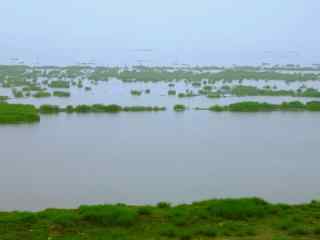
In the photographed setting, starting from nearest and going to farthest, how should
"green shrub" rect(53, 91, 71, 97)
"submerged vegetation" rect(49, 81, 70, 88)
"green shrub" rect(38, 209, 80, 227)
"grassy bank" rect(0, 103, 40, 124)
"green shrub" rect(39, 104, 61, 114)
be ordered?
"green shrub" rect(38, 209, 80, 227) < "grassy bank" rect(0, 103, 40, 124) < "green shrub" rect(39, 104, 61, 114) < "green shrub" rect(53, 91, 71, 97) < "submerged vegetation" rect(49, 81, 70, 88)

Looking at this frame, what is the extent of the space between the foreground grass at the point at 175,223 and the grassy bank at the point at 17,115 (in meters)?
10.7

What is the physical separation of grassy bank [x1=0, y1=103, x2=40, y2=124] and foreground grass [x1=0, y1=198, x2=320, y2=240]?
1071 centimetres

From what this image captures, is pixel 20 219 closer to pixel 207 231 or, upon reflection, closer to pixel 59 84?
pixel 207 231

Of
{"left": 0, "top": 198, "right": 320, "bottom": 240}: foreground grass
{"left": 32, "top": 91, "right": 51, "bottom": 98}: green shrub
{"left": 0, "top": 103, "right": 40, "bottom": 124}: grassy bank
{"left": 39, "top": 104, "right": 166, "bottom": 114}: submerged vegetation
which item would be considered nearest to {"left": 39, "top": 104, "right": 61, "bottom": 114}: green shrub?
{"left": 39, "top": 104, "right": 166, "bottom": 114}: submerged vegetation

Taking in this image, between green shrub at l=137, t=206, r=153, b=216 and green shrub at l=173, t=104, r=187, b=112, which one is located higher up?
green shrub at l=173, t=104, r=187, b=112

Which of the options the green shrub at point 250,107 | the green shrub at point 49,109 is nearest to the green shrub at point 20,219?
the green shrub at point 49,109

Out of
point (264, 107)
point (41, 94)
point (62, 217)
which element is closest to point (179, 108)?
point (264, 107)

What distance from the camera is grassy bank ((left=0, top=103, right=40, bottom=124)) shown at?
1681 centimetres

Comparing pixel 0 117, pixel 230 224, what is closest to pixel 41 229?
pixel 230 224

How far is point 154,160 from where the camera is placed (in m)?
12.1

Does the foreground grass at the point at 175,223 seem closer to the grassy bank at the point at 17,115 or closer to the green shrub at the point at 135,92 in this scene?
the grassy bank at the point at 17,115

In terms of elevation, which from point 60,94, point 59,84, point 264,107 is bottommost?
point 264,107

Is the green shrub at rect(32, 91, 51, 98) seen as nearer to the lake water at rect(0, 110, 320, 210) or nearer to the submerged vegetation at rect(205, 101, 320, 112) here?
the lake water at rect(0, 110, 320, 210)

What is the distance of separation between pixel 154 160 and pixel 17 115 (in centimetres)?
697
